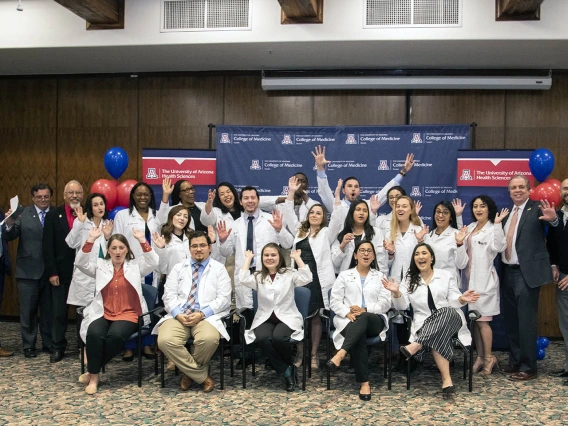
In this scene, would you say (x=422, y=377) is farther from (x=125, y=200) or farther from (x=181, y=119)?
(x=181, y=119)

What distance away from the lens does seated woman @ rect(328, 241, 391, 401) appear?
15.6 feet

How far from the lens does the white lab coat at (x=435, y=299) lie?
4961mm

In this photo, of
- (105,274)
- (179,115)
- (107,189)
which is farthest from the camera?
(179,115)

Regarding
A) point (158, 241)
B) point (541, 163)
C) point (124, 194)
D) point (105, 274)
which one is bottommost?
point (105, 274)

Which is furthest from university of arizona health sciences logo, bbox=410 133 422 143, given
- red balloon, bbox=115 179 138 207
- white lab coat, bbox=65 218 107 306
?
white lab coat, bbox=65 218 107 306

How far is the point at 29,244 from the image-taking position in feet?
19.5

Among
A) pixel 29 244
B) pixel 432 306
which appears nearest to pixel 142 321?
pixel 29 244

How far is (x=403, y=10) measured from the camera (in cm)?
588

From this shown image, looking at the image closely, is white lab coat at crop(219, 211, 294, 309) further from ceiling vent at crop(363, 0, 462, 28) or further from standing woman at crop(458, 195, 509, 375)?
ceiling vent at crop(363, 0, 462, 28)

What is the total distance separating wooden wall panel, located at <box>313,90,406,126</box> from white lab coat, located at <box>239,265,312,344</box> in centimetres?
287

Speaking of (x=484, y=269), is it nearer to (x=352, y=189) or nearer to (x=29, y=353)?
(x=352, y=189)

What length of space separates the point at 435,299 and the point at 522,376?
109 centimetres

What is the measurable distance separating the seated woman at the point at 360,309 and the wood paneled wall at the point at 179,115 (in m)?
2.73

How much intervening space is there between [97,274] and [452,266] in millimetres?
3087
